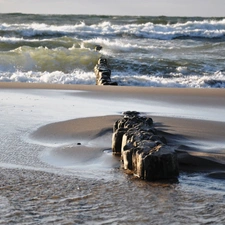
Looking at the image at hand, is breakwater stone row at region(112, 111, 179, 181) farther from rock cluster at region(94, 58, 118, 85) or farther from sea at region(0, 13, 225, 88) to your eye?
sea at region(0, 13, 225, 88)

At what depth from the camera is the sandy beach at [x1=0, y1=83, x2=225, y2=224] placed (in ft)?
12.1

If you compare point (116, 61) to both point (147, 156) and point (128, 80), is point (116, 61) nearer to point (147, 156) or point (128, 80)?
point (128, 80)

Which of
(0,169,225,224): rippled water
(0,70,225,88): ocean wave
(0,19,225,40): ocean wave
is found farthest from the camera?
(0,19,225,40): ocean wave

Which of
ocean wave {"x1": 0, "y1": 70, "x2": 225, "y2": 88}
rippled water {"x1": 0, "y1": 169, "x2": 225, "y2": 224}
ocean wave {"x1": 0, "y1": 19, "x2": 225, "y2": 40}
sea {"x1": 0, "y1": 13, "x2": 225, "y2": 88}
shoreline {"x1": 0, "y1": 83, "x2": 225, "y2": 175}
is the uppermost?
ocean wave {"x1": 0, "y1": 19, "x2": 225, "y2": 40}

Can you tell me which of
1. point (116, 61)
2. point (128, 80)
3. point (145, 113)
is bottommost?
point (145, 113)

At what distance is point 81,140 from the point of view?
5.58 metres

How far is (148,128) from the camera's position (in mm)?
5051

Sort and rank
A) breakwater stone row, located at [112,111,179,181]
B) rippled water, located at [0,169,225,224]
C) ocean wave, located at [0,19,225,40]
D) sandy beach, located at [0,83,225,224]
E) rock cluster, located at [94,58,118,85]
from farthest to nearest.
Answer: ocean wave, located at [0,19,225,40], rock cluster, located at [94,58,118,85], breakwater stone row, located at [112,111,179,181], sandy beach, located at [0,83,225,224], rippled water, located at [0,169,225,224]

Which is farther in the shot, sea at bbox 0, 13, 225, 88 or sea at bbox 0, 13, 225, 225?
sea at bbox 0, 13, 225, 88

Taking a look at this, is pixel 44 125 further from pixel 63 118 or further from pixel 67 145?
pixel 67 145

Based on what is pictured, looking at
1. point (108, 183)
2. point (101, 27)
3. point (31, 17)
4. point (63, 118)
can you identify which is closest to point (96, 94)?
point (63, 118)

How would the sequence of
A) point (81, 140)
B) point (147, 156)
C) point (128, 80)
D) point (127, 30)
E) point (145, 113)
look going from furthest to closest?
1. point (127, 30)
2. point (128, 80)
3. point (145, 113)
4. point (81, 140)
5. point (147, 156)

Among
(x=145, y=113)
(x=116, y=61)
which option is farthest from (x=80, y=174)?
(x=116, y=61)

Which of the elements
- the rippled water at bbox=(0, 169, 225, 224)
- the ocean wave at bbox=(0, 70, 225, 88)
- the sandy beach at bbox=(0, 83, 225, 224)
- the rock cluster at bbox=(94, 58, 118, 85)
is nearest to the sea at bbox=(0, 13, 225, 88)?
the ocean wave at bbox=(0, 70, 225, 88)
